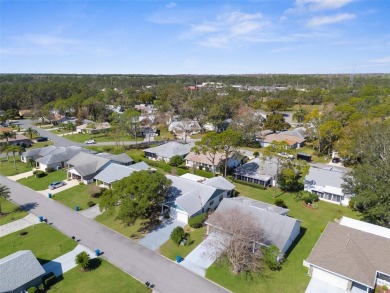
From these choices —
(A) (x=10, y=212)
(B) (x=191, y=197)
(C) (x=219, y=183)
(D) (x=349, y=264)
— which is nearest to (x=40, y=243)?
(A) (x=10, y=212)

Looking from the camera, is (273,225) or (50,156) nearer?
(273,225)

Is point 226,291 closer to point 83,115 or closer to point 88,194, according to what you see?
point 88,194

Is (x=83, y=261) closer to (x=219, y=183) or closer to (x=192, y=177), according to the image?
(x=219, y=183)

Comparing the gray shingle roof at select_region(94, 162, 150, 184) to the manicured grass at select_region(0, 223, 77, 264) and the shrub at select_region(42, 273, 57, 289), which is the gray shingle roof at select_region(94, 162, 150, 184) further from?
the shrub at select_region(42, 273, 57, 289)

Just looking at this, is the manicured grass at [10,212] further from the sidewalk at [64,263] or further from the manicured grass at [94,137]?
the manicured grass at [94,137]

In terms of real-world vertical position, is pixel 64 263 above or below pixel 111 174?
below

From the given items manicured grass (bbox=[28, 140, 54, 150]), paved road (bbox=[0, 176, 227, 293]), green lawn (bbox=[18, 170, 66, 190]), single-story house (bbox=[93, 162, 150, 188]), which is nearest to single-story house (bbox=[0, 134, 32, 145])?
manicured grass (bbox=[28, 140, 54, 150])

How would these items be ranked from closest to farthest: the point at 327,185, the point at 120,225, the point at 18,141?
1. the point at 120,225
2. the point at 327,185
3. the point at 18,141
